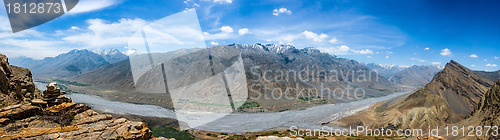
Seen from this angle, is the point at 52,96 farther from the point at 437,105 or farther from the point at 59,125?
the point at 437,105

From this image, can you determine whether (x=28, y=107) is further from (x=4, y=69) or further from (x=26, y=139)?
(x=4, y=69)

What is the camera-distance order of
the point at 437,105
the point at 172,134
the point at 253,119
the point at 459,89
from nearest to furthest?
the point at 172,134
the point at 437,105
the point at 459,89
the point at 253,119

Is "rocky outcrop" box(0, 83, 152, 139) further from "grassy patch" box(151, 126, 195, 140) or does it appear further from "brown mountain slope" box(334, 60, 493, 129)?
"brown mountain slope" box(334, 60, 493, 129)

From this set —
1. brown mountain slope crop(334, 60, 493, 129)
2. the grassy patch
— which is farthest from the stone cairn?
brown mountain slope crop(334, 60, 493, 129)

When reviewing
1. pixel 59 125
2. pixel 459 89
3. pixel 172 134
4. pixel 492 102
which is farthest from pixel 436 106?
pixel 59 125

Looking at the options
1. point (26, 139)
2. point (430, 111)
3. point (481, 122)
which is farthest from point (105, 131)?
point (430, 111)
